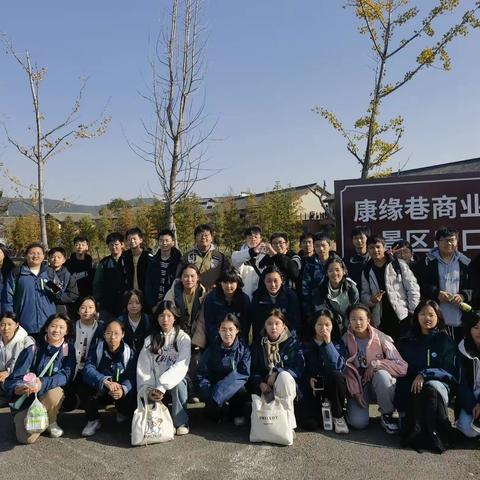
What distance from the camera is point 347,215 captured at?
22.4 ft

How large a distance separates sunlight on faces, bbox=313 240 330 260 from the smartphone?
3.16 metres

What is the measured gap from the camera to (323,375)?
4355 millimetres

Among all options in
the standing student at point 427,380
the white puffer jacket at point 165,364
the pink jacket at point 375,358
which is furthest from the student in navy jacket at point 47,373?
the standing student at point 427,380

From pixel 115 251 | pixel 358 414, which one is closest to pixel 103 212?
pixel 115 251

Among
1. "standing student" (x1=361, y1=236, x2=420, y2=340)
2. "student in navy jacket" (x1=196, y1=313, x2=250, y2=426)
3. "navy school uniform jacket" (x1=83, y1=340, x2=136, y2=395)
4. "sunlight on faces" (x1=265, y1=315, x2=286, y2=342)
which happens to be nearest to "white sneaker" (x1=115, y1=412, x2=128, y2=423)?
"navy school uniform jacket" (x1=83, y1=340, x2=136, y2=395)

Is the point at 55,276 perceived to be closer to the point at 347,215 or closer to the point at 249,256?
the point at 249,256

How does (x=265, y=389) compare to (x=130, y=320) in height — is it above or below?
below

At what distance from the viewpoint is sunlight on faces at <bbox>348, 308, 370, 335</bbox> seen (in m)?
4.41

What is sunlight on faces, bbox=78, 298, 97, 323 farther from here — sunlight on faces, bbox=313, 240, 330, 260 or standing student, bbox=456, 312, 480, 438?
standing student, bbox=456, 312, 480, 438

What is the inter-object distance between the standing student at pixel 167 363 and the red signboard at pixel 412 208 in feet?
10.3

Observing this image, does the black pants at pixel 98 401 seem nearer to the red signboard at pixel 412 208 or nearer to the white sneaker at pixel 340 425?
the white sneaker at pixel 340 425

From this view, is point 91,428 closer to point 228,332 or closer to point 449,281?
point 228,332

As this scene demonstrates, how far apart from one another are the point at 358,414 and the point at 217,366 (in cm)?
141

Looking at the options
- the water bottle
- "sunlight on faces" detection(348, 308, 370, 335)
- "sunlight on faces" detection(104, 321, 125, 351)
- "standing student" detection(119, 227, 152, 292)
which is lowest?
the water bottle
